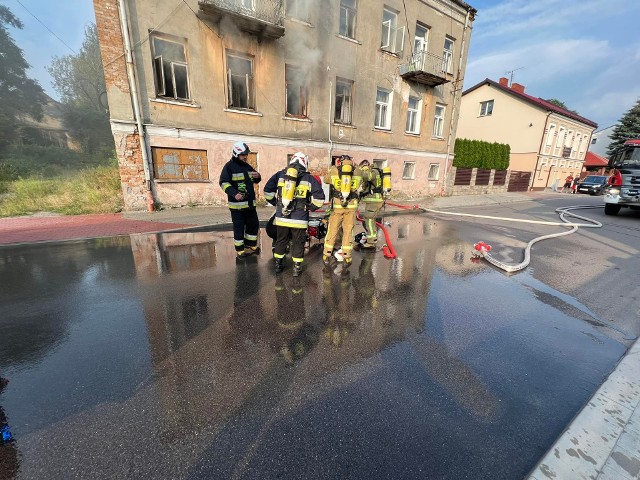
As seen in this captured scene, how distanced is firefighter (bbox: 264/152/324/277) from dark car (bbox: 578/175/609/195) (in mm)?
30145

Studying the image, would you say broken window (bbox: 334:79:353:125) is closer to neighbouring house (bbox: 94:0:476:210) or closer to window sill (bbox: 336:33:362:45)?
neighbouring house (bbox: 94:0:476:210)

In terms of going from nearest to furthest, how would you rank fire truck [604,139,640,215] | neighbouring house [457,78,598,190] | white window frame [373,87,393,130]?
1. fire truck [604,139,640,215]
2. white window frame [373,87,393,130]
3. neighbouring house [457,78,598,190]

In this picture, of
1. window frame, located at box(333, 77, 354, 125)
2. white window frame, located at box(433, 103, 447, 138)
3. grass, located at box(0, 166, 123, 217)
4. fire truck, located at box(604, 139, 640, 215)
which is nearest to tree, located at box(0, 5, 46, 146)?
grass, located at box(0, 166, 123, 217)

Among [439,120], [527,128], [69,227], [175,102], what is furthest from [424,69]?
[527,128]

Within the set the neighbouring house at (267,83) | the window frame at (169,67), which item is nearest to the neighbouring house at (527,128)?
the neighbouring house at (267,83)

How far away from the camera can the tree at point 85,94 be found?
110ft

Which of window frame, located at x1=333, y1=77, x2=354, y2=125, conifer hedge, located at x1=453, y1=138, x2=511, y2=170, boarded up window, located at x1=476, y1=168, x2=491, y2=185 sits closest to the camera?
window frame, located at x1=333, y1=77, x2=354, y2=125

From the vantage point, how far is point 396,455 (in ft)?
5.98

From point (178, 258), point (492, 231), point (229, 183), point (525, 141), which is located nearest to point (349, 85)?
→ point (492, 231)

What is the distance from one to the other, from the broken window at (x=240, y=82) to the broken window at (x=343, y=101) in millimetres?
3871

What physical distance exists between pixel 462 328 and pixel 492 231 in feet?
21.7

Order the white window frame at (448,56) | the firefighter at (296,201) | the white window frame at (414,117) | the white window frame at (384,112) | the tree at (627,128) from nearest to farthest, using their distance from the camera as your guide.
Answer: the firefighter at (296,201)
the white window frame at (384,112)
the white window frame at (414,117)
the white window frame at (448,56)
the tree at (627,128)

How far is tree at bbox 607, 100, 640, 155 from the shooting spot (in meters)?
38.2

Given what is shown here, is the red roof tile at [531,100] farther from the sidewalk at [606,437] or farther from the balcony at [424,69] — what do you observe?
the sidewalk at [606,437]
